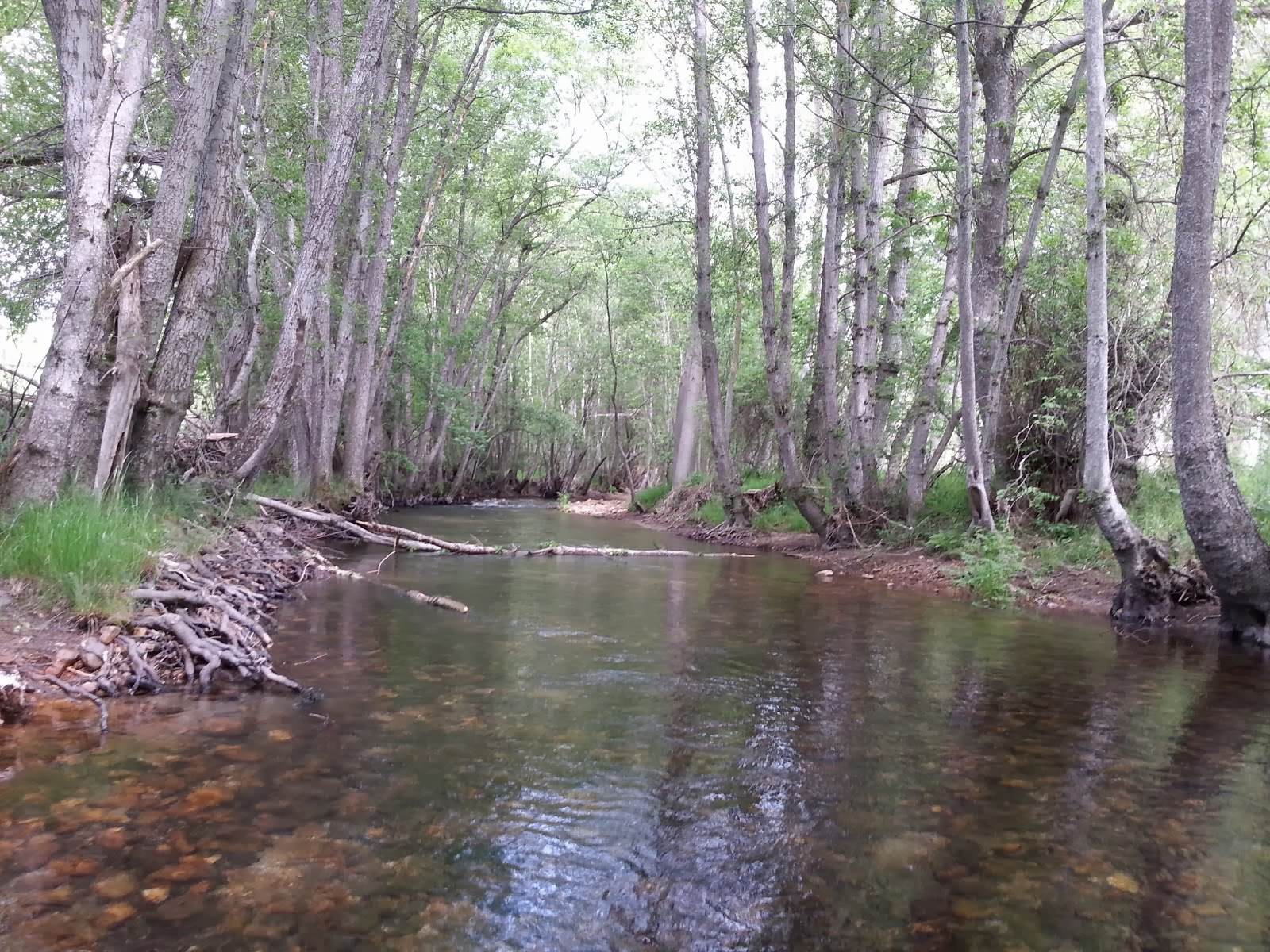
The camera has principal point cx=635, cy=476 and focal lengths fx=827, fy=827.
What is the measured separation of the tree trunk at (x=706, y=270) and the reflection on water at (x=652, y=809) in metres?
10.8

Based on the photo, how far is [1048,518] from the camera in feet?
39.6

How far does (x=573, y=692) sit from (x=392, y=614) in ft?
9.62

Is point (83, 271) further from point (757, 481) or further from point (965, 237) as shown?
point (757, 481)

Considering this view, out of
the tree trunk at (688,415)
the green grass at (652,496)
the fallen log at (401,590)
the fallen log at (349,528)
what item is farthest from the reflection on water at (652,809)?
the green grass at (652,496)

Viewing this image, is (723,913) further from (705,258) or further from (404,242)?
(404,242)

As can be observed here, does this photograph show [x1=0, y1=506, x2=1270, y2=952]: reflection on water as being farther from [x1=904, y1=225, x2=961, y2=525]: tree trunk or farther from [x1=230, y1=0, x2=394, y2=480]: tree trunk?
[x1=904, y1=225, x2=961, y2=525]: tree trunk

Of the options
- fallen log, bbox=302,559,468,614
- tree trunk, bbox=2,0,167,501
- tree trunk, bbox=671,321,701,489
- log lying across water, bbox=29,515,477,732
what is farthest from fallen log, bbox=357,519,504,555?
tree trunk, bbox=671,321,701,489

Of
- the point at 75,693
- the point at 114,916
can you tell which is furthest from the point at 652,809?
the point at 75,693

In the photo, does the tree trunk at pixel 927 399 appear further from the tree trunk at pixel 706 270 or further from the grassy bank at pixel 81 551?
the grassy bank at pixel 81 551

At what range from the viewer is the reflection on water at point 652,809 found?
2824 millimetres

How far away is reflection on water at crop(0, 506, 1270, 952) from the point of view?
111 inches

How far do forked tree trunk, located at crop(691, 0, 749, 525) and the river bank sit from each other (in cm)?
95

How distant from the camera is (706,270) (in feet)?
55.2

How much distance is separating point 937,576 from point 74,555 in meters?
9.77
